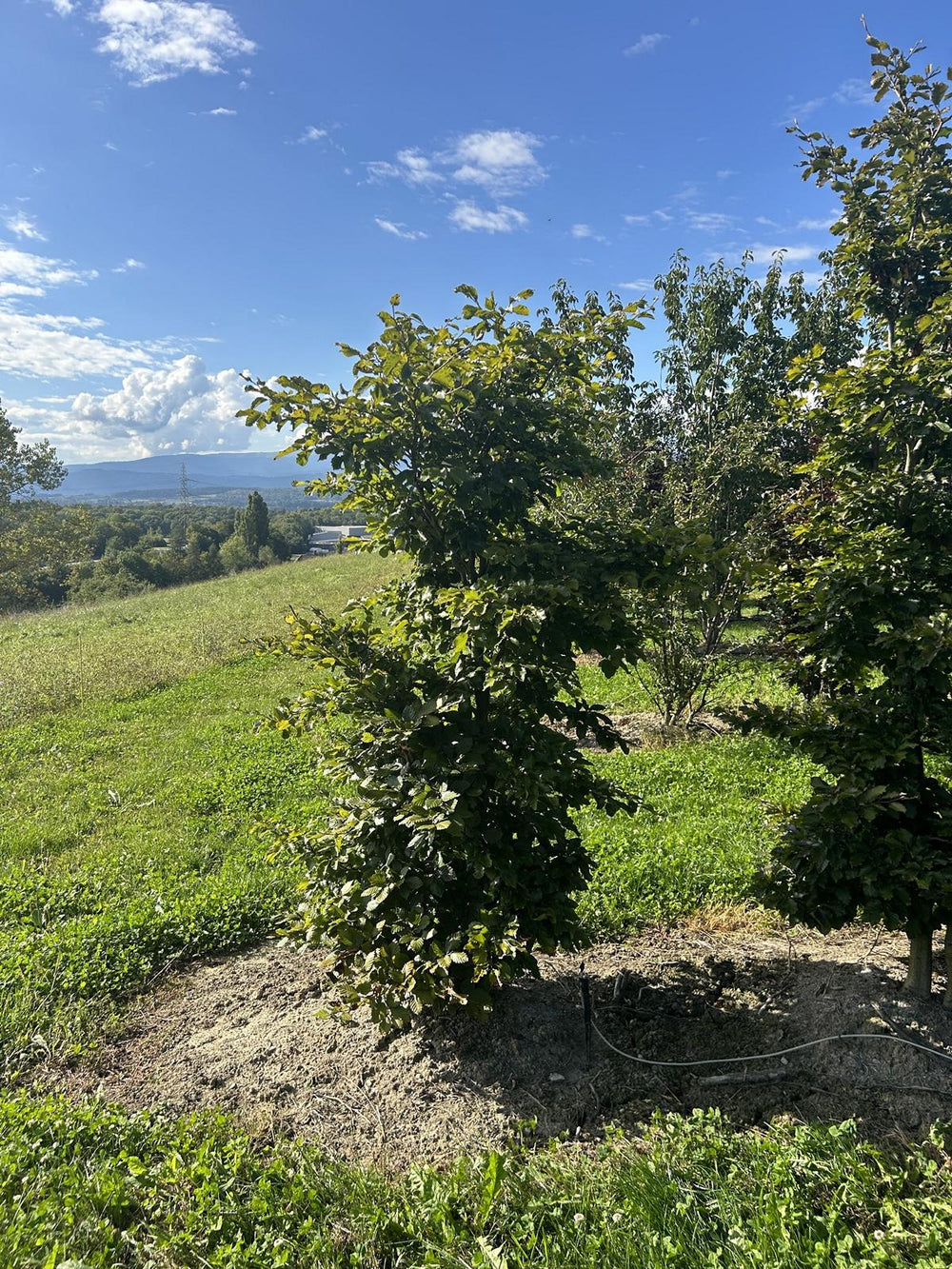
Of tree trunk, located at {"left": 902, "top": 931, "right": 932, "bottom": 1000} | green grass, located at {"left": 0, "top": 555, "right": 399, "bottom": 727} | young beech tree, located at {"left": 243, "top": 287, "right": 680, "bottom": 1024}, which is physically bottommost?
green grass, located at {"left": 0, "top": 555, "right": 399, "bottom": 727}

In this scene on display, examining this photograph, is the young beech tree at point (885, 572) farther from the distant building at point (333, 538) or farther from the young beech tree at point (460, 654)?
the distant building at point (333, 538)

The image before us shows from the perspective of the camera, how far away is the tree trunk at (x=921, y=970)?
2.96m

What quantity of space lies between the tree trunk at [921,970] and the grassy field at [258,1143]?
83 centimetres

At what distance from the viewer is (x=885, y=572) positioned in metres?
2.62

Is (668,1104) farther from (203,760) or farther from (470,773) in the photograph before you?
(203,760)

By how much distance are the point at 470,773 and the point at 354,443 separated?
140 cm

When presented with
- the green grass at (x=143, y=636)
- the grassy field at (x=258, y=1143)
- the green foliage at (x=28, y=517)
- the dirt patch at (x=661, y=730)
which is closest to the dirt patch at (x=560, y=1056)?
the grassy field at (x=258, y=1143)

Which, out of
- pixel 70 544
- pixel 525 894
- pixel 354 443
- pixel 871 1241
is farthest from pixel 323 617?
pixel 70 544

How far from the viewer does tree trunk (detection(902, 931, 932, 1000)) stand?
9.70 ft

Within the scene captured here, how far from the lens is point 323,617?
2865 mm

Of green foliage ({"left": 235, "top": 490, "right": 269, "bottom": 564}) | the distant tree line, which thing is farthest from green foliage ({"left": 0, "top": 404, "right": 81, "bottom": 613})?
green foliage ({"left": 235, "top": 490, "right": 269, "bottom": 564})

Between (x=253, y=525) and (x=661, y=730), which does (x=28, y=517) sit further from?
(x=661, y=730)

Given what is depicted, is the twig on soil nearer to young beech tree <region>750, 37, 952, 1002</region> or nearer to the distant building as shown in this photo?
young beech tree <region>750, 37, 952, 1002</region>

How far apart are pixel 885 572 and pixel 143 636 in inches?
713
